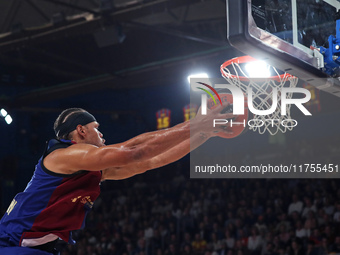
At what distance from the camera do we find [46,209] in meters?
3.39

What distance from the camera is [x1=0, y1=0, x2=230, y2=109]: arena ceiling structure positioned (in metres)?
12.1

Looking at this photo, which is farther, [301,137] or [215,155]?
[215,155]

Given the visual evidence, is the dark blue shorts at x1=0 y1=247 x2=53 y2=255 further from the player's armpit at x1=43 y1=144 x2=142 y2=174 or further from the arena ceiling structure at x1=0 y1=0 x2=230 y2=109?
the arena ceiling structure at x1=0 y1=0 x2=230 y2=109

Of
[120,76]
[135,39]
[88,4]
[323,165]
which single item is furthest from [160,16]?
[323,165]

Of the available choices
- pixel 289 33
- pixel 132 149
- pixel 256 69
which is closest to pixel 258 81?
pixel 256 69

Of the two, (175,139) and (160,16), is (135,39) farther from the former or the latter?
(175,139)

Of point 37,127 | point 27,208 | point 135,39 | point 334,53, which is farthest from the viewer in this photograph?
point 37,127

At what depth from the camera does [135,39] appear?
59.1 ft

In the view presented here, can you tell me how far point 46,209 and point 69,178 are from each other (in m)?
0.26

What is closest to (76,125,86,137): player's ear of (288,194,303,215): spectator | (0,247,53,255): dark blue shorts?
(0,247,53,255): dark blue shorts

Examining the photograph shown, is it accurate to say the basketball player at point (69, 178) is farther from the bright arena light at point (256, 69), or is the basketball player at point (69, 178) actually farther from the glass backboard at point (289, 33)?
the bright arena light at point (256, 69)

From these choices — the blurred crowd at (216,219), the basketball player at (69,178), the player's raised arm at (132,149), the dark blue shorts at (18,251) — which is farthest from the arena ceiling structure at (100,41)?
the dark blue shorts at (18,251)

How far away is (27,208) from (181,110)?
604 inches

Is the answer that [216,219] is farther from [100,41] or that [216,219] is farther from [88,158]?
[88,158]
